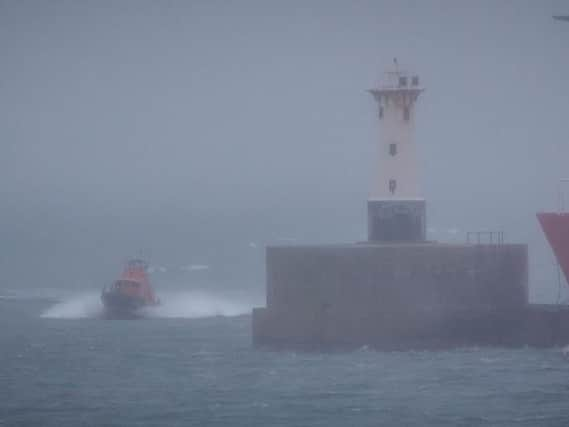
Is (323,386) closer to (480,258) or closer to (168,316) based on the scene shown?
(480,258)

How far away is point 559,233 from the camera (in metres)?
35.2

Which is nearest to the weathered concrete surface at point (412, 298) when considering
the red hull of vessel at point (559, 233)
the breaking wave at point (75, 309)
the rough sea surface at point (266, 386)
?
the rough sea surface at point (266, 386)

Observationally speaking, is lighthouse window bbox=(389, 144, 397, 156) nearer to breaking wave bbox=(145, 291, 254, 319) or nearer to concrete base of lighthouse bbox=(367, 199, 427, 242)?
concrete base of lighthouse bbox=(367, 199, 427, 242)

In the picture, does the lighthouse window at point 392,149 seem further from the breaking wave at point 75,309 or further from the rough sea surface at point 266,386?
the breaking wave at point 75,309

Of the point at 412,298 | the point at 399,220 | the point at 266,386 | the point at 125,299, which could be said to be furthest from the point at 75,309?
the point at 266,386

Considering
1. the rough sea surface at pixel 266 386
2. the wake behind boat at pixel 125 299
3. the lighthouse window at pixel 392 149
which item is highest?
the lighthouse window at pixel 392 149

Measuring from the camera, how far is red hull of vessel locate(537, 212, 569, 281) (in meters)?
34.9

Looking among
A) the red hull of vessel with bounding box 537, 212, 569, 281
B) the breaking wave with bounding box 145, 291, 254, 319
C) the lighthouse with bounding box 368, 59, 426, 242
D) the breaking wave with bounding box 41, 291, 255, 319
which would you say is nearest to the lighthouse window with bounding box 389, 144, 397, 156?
the lighthouse with bounding box 368, 59, 426, 242

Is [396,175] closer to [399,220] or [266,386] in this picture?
[399,220]

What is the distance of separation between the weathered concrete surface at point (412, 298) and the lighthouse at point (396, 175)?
2.09 meters

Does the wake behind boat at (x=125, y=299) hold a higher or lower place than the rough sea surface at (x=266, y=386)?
higher

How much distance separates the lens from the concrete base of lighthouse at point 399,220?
3975cm

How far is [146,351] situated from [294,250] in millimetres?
6051

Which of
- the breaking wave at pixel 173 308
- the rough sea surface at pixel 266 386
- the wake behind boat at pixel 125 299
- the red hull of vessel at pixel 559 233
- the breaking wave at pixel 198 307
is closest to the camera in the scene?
the rough sea surface at pixel 266 386
